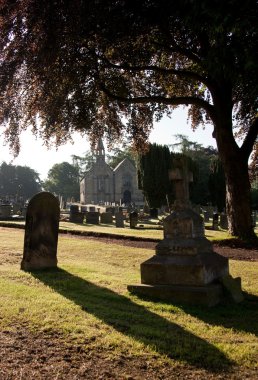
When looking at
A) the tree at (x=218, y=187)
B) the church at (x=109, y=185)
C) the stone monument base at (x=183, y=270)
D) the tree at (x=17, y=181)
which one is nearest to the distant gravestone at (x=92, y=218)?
the tree at (x=218, y=187)

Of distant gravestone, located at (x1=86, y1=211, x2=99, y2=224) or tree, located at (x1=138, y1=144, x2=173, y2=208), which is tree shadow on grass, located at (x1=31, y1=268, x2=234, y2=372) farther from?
tree, located at (x1=138, y1=144, x2=173, y2=208)

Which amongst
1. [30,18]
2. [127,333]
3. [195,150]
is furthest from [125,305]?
[195,150]

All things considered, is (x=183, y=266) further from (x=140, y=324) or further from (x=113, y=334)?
(x=113, y=334)

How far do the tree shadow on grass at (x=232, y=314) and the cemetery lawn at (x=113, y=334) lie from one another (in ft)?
0.04

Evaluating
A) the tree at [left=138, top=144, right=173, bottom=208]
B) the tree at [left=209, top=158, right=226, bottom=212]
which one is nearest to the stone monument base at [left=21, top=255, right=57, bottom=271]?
the tree at [left=138, top=144, right=173, bottom=208]

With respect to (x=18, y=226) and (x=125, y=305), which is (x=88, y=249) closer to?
(x=125, y=305)

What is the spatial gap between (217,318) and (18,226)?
16.4m

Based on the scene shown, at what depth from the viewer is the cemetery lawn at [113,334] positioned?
3.40 metres

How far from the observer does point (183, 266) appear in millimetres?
5945

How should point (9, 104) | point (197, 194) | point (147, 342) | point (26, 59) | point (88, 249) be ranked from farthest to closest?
1. point (197, 194)
2. point (9, 104)
3. point (88, 249)
4. point (26, 59)
5. point (147, 342)

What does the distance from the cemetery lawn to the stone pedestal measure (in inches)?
10.6

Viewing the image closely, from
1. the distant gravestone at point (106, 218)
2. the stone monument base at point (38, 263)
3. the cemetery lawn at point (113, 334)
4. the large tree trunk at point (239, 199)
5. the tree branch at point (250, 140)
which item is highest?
the tree branch at point (250, 140)

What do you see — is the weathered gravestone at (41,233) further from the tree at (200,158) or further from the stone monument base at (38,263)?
the tree at (200,158)

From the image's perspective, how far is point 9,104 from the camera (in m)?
12.3
